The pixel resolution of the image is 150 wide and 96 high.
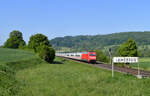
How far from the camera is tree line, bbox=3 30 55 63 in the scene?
5064cm

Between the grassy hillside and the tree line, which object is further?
the tree line

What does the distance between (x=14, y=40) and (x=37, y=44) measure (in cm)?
3753

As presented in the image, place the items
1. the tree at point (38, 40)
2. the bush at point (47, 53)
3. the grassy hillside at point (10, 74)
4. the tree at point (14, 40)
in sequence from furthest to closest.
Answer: the tree at point (14, 40)
the tree at point (38, 40)
the bush at point (47, 53)
the grassy hillside at point (10, 74)

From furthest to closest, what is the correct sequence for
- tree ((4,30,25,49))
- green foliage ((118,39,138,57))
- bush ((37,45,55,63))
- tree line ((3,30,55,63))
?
tree ((4,30,25,49)), green foliage ((118,39,138,57)), tree line ((3,30,55,63)), bush ((37,45,55,63))

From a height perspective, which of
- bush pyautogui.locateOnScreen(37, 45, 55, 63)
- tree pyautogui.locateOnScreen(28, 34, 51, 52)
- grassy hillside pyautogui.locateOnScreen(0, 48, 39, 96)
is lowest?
grassy hillside pyautogui.locateOnScreen(0, 48, 39, 96)

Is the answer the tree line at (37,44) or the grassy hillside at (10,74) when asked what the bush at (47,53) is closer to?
the tree line at (37,44)

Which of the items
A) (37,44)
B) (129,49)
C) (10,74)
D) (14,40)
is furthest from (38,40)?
(10,74)

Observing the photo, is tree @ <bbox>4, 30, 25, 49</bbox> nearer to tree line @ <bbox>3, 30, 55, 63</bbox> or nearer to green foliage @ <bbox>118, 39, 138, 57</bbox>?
tree line @ <bbox>3, 30, 55, 63</bbox>

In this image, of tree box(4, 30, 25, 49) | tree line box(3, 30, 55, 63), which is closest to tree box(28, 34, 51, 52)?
tree line box(3, 30, 55, 63)

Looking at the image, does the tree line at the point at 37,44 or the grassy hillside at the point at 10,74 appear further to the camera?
the tree line at the point at 37,44

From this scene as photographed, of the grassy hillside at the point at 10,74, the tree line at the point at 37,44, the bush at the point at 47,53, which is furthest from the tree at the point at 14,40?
the grassy hillside at the point at 10,74

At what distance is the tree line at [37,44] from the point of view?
50.6 m

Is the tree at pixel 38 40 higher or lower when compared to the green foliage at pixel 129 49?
higher

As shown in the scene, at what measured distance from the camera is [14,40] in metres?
125
